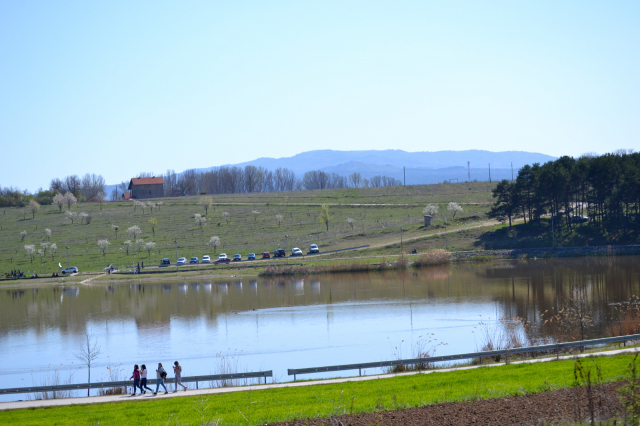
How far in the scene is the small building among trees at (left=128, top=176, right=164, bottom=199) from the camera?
159375mm

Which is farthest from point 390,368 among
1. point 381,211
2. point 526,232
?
point 381,211

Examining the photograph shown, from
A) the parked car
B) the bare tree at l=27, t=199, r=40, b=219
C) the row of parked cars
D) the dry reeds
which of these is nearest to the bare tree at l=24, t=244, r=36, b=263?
the parked car

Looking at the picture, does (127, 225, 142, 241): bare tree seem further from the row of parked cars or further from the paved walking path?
the paved walking path

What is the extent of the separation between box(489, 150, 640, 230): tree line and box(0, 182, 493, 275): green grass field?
39.5 ft

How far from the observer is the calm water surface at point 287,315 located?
94.2 ft

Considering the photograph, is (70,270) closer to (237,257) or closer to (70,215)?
(237,257)

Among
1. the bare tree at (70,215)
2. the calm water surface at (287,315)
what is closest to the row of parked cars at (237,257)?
the calm water surface at (287,315)

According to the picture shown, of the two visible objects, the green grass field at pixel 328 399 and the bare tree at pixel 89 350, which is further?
the bare tree at pixel 89 350

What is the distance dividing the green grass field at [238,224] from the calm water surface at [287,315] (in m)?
21.3

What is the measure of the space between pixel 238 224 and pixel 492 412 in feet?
314

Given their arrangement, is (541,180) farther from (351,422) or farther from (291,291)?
(351,422)

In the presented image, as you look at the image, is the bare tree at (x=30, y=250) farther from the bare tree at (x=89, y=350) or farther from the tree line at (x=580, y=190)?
the tree line at (x=580, y=190)

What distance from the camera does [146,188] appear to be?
160625mm

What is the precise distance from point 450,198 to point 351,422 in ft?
350
